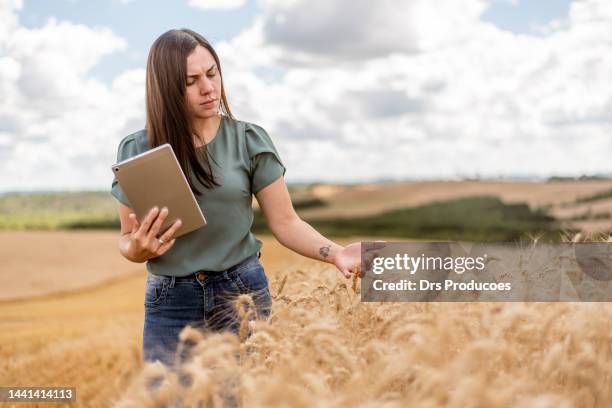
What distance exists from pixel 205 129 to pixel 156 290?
0.78m

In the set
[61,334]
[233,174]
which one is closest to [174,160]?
[233,174]

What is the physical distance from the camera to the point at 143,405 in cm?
199

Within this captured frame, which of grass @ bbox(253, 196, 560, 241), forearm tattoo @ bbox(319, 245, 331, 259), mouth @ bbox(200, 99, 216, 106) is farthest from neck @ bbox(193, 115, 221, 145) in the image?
grass @ bbox(253, 196, 560, 241)

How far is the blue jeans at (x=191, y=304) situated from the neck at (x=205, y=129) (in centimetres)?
62

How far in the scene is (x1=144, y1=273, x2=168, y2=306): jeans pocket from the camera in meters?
3.02

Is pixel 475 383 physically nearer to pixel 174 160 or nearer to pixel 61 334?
pixel 174 160

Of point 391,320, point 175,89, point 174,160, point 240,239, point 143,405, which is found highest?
point 175,89

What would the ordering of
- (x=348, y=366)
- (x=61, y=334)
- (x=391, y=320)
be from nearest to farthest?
(x=348, y=366)
(x=391, y=320)
(x=61, y=334)

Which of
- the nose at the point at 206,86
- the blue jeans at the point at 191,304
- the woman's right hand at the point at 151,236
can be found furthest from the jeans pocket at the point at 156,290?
the nose at the point at 206,86

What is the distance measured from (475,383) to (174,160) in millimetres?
1603

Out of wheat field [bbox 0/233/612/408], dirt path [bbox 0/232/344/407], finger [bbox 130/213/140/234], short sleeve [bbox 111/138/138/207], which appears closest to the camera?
wheat field [bbox 0/233/612/408]

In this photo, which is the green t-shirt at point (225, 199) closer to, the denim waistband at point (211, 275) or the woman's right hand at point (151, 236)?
the denim waistband at point (211, 275)

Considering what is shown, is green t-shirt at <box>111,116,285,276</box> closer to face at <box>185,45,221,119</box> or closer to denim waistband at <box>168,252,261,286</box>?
denim waistband at <box>168,252,261,286</box>

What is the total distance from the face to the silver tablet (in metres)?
0.35
